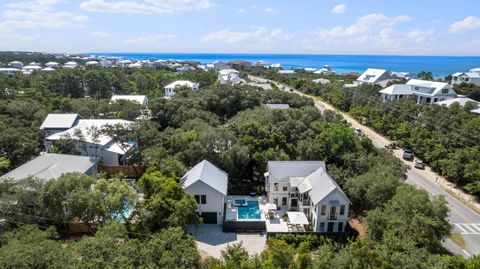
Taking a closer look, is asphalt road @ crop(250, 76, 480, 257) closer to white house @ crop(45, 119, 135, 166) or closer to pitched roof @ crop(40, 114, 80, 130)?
white house @ crop(45, 119, 135, 166)

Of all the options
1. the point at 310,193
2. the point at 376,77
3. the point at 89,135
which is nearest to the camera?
the point at 310,193

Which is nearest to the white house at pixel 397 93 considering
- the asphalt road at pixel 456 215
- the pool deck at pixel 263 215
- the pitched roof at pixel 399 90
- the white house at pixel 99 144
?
the pitched roof at pixel 399 90

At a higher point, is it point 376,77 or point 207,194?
point 376,77

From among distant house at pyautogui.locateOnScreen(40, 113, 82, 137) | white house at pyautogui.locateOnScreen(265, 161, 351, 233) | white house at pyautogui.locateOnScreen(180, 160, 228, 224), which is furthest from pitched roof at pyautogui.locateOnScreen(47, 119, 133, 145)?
white house at pyautogui.locateOnScreen(265, 161, 351, 233)

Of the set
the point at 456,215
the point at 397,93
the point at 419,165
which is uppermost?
the point at 397,93

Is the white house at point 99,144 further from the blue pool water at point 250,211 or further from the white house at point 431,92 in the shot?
the white house at point 431,92

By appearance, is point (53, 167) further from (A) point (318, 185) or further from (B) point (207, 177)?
(A) point (318, 185)

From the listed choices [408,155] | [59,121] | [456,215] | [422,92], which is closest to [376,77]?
[422,92]

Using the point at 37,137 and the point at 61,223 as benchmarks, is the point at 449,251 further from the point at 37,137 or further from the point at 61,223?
the point at 37,137

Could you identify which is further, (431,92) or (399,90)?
(399,90)
